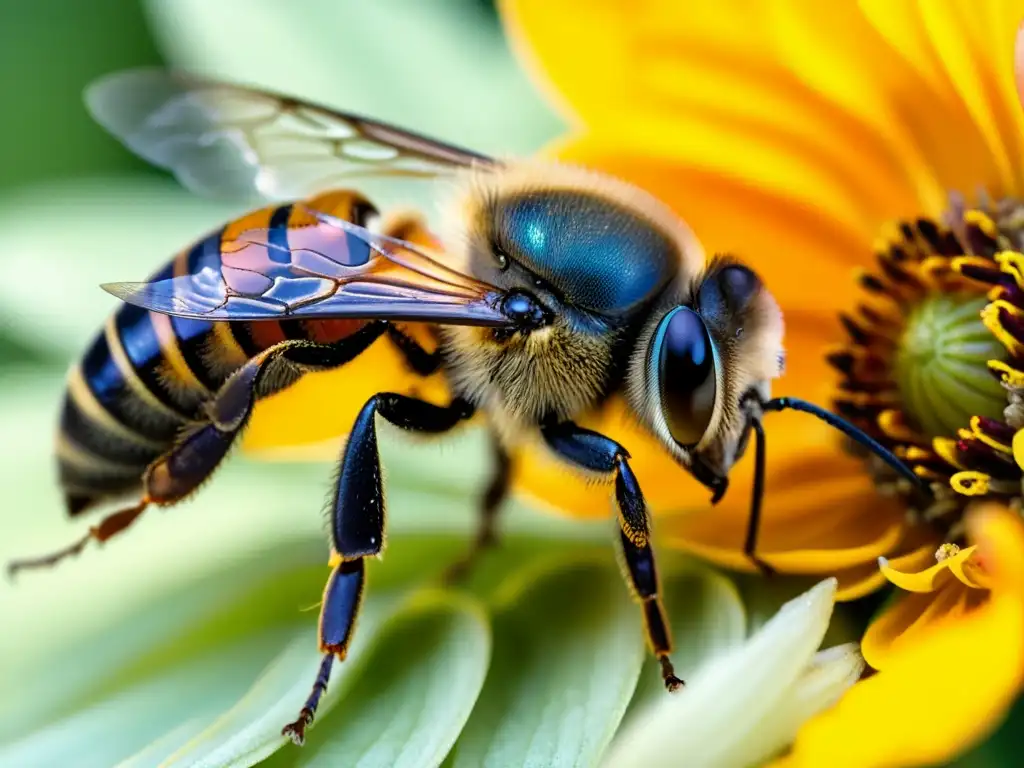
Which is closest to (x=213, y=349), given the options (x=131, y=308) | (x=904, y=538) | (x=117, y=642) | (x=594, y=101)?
(x=131, y=308)

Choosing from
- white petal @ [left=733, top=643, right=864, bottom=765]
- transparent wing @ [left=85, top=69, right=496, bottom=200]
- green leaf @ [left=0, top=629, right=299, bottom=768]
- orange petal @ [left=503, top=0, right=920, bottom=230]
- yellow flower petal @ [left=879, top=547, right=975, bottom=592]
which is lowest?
green leaf @ [left=0, top=629, right=299, bottom=768]

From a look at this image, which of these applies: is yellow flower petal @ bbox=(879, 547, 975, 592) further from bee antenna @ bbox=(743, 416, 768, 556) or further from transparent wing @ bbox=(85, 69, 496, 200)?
transparent wing @ bbox=(85, 69, 496, 200)

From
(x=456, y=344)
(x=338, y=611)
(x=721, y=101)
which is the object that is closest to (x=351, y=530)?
(x=338, y=611)

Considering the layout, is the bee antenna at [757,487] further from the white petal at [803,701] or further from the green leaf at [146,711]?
the green leaf at [146,711]

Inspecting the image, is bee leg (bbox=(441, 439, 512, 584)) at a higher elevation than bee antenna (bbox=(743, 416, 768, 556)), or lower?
lower

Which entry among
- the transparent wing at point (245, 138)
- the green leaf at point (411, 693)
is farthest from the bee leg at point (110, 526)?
the transparent wing at point (245, 138)

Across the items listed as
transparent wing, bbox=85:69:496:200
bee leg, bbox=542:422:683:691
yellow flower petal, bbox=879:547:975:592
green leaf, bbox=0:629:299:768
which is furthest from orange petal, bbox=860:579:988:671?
transparent wing, bbox=85:69:496:200

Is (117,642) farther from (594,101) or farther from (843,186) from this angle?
(843,186)

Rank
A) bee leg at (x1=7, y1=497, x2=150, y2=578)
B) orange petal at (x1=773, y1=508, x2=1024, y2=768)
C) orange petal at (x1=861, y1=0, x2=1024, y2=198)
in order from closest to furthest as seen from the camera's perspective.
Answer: orange petal at (x1=773, y1=508, x2=1024, y2=768)
orange petal at (x1=861, y1=0, x2=1024, y2=198)
bee leg at (x1=7, y1=497, x2=150, y2=578)
